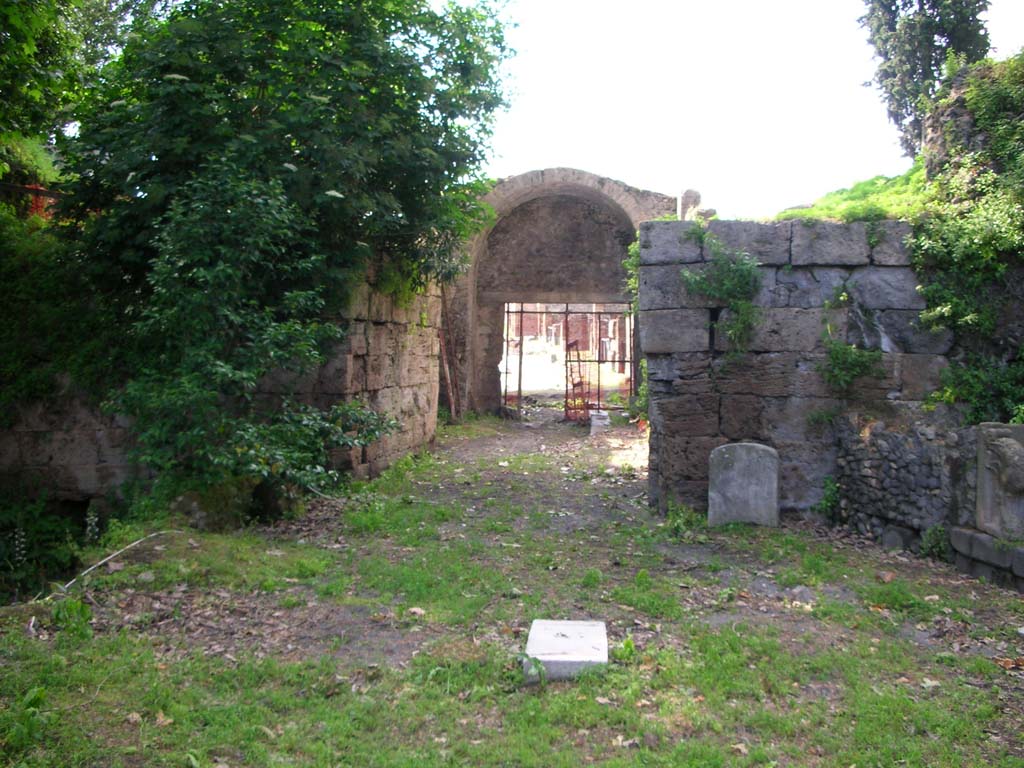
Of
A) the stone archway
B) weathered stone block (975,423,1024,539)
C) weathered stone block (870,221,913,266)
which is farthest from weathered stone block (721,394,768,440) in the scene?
the stone archway

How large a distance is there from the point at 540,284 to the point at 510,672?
1276 centimetres

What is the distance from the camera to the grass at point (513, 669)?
11.4 feet

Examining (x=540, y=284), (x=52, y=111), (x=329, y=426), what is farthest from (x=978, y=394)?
(x=540, y=284)

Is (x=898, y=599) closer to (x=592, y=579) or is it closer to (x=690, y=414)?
(x=592, y=579)

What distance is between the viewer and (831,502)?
23.5ft

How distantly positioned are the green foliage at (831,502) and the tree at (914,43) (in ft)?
36.2

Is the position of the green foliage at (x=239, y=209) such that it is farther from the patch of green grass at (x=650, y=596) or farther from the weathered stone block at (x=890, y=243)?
the weathered stone block at (x=890, y=243)

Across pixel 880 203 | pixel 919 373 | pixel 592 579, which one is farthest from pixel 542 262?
pixel 592 579

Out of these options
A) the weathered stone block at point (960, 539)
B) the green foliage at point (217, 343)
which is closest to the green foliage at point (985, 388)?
the weathered stone block at point (960, 539)

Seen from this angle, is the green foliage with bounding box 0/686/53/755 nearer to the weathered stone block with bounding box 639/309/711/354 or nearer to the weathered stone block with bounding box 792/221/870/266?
the weathered stone block with bounding box 639/309/711/354

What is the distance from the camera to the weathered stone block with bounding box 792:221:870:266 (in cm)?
733

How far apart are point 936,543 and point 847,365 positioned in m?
1.75

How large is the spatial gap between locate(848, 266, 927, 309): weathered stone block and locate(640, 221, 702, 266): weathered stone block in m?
1.46

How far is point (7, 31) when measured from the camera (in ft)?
21.2
